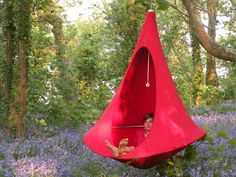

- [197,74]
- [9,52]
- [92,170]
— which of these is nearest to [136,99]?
[92,170]

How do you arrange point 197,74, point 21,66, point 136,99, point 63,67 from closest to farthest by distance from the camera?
point 136,99 < point 21,66 < point 63,67 < point 197,74

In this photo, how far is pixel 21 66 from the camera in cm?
1067

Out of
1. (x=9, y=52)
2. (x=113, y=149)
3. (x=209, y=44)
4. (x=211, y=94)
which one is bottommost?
(x=113, y=149)

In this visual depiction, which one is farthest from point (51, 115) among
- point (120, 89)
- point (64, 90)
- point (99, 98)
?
point (120, 89)

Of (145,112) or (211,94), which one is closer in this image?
(145,112)

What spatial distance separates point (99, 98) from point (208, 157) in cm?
1055

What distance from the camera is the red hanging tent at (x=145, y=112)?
18.1ft

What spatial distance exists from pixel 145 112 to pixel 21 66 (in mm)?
4453

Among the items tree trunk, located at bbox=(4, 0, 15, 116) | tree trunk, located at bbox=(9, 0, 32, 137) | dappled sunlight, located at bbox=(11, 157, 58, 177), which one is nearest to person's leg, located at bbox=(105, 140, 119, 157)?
dappled sunlight, located at bbox=(11, 157, 58, 177)

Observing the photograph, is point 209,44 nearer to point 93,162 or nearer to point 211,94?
point 93,162

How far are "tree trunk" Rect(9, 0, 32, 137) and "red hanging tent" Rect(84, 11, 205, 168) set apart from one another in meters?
4.16

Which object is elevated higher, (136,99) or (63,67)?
(63,67)

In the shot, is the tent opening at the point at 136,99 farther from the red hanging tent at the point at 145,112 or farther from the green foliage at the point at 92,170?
the green foliage at the point at 92,170

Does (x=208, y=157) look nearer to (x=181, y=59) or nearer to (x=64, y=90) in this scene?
(x=64, y=90)
